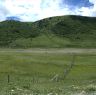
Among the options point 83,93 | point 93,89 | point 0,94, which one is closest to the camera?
point 0,94

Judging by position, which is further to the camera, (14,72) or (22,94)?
(14,72)

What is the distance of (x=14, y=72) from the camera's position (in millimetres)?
70312

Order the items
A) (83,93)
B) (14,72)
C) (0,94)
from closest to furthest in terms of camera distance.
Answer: (0,94) < (83,93) < (14,72)

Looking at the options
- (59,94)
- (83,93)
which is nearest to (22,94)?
(59,94)

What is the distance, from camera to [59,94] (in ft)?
81.6

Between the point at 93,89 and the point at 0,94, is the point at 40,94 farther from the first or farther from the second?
the point at 93,89

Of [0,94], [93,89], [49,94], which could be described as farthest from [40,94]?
[93,89]

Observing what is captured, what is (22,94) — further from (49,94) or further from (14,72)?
(14,72)

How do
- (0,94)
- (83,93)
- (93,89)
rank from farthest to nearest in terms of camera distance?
(93,89)
(83,93)
(0,94)

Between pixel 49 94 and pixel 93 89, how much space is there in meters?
5.01

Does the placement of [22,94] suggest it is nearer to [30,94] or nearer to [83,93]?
[30,94]

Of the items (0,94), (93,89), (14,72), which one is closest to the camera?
(0,94)

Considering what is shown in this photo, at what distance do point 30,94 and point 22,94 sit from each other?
61cm

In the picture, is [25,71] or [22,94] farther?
[25,71]
